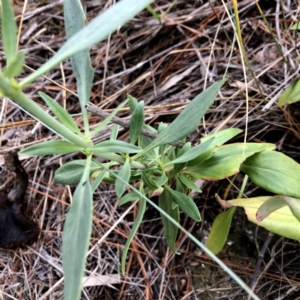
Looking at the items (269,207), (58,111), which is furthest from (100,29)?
(269,207)

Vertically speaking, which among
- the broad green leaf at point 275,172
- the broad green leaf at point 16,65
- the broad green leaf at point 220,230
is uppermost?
the broad green leaf at point 16,65

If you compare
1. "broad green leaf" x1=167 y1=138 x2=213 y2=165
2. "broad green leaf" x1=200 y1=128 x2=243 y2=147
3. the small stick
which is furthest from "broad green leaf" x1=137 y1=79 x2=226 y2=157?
"broad green leaf" x1=200 y1=128 x2=243 y2=147

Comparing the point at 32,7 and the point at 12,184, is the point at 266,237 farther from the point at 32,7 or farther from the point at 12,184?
the point at 32,7

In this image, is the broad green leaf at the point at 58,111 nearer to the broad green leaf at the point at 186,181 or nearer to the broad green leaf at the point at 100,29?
the broad green leaf at the point at 100,29

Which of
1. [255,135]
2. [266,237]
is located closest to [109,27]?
[255,135]

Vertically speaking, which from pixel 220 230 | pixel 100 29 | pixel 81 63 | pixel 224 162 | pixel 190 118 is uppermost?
pixel 100 29

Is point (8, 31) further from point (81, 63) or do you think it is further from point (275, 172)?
point (275, 172)

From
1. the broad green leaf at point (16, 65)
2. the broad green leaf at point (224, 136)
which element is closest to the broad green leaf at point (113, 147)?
the broad green leaf at point (16, 65)

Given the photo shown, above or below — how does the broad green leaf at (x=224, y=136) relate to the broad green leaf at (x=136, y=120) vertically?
below
